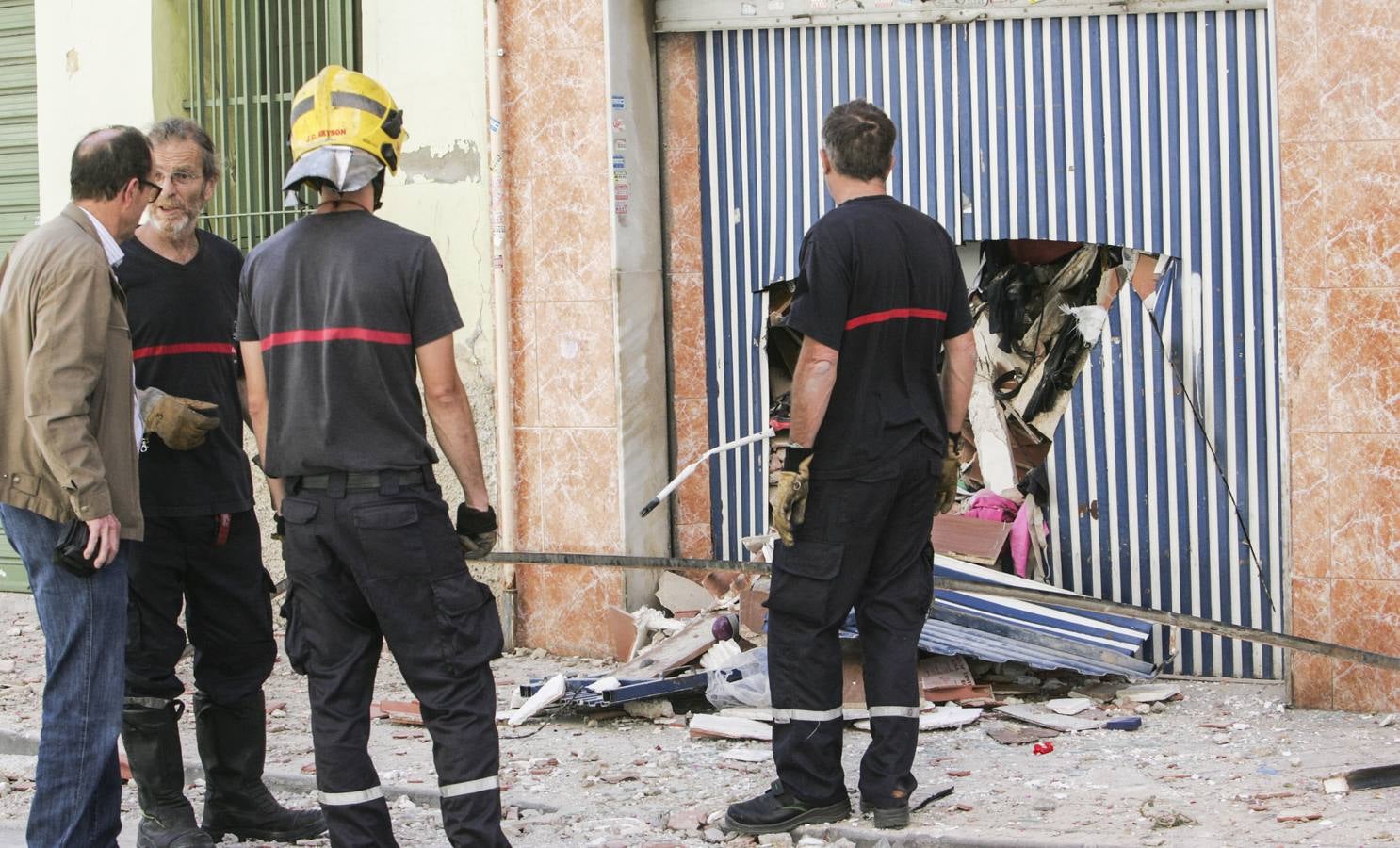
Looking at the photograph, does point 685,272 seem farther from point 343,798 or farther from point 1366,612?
point 343,798

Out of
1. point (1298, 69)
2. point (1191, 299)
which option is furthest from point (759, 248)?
point (1298, 69)

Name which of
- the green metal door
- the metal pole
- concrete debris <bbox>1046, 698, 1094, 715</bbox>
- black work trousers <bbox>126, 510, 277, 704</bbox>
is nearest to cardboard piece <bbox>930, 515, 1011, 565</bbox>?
the metal pole

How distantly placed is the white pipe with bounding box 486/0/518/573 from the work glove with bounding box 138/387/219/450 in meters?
2.77

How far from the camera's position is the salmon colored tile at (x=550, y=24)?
7.26 m

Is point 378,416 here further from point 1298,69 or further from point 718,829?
point 1298,69

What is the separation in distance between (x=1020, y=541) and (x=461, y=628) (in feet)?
10.9

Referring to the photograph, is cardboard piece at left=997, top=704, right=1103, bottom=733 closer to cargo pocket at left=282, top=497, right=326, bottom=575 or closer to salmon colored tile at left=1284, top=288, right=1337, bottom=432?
salmon colored tile at left=1284, top=288, right=1337, bottom=432

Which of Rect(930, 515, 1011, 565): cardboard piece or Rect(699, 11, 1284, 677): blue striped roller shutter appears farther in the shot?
Rect(930, 515, 1011, 565): cardboard piece

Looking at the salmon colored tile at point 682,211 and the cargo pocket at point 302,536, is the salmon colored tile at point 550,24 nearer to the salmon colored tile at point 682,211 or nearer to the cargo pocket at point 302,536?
the salmon colored tile at point 682,211

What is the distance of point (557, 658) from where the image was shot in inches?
296

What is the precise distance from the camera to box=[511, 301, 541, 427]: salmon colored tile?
7.49 meters

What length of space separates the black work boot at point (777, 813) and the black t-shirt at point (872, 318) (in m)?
1.01

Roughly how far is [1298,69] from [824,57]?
2112 millimetres

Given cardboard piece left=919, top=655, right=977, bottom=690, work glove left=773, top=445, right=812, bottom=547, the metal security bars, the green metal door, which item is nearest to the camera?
work glove left=773, top=445, right=812, bottom=547
